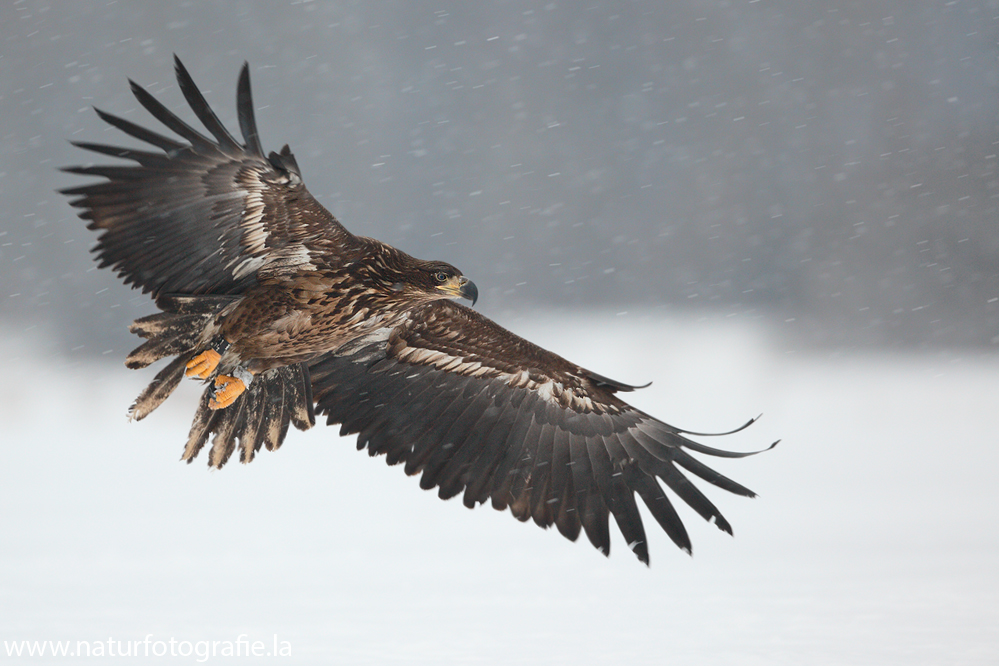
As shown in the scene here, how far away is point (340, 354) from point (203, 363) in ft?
2.58

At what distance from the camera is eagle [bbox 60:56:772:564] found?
3408mm

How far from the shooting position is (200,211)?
3475 mm

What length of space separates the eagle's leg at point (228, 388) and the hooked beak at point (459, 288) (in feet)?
2.98

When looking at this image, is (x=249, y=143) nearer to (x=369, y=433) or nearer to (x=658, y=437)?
(x=369, y=433)

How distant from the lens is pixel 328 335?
12.8 feet

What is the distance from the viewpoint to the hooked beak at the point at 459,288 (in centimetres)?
394

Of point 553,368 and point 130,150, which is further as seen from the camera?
point 553,368

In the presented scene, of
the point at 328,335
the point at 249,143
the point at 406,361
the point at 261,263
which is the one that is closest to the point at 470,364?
the point at 406,361

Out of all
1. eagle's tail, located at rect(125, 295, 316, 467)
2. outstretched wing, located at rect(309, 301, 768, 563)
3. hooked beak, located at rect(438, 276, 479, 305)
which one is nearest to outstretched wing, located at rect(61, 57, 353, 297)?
eagle's tail, located at rect(125, 295, 316, 467)

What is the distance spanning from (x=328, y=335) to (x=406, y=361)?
57cm

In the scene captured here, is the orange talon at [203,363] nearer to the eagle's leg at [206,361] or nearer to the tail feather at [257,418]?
the eagle's leg at [206,361]

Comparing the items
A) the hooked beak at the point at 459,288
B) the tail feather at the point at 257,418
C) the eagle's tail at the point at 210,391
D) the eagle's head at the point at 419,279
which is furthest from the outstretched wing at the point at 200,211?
the tail feather at the point at 257,418

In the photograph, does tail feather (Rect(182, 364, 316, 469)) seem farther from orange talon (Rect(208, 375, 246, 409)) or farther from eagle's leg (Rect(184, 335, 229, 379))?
eagle's leg (Rect(184, 335, 229, 379))

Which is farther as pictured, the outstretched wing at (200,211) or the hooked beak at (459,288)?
the hooked beak at (459,288)
